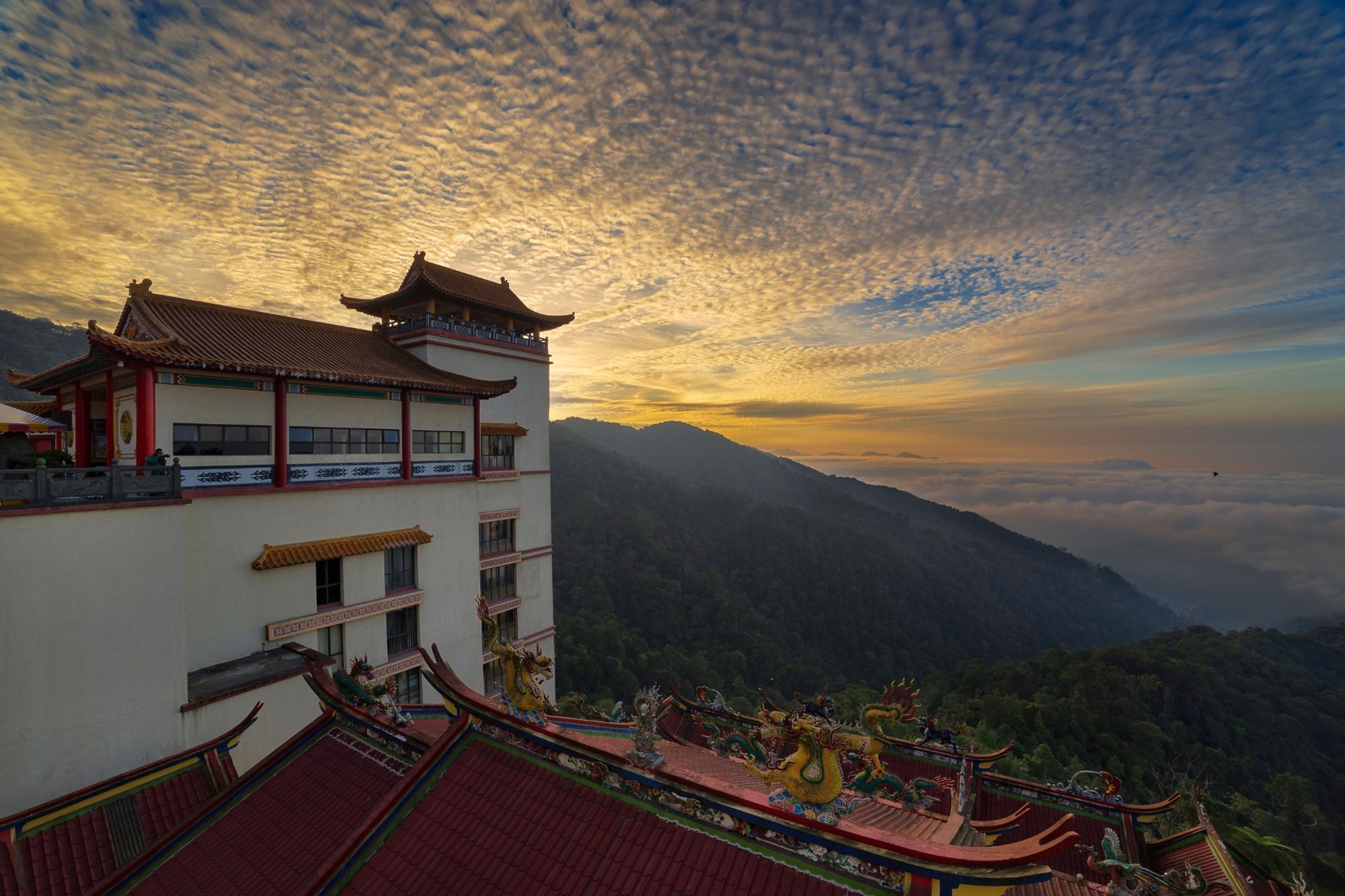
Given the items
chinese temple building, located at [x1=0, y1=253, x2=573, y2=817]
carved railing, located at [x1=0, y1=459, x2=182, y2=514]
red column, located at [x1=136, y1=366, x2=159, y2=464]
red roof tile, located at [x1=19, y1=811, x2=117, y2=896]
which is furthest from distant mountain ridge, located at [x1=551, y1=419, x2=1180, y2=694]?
red roof tile, located at [x1=19, y1=811, x2=117, y2=896]

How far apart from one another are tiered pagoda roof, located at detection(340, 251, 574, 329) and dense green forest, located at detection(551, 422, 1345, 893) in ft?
83.7

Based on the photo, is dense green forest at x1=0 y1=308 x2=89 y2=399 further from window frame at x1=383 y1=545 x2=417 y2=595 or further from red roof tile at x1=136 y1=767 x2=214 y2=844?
red roof tile at x1=136 y1=767 x2=214 y2=844

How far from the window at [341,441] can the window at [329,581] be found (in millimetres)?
2687

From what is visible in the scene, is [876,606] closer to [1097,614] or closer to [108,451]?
[1097,614]

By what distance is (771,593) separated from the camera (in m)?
80.9

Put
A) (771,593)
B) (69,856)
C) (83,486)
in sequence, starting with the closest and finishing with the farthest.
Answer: (69,856), (83,486), (771,593)

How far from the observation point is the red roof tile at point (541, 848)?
415 centimetres

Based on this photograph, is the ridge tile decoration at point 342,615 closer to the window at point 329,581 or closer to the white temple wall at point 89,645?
the window at point 329,581

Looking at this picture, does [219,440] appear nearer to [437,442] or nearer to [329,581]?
[329,581]

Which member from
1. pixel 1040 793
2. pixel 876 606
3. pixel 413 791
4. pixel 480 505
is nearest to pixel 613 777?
pixel 413 791

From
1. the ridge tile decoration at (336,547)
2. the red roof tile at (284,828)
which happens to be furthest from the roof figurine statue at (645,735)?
the ridge tile decoration at (336,547)

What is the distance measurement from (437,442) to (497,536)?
4.83 m

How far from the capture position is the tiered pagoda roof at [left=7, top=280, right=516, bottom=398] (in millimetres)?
11195

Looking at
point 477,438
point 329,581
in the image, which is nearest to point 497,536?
point 477,438
